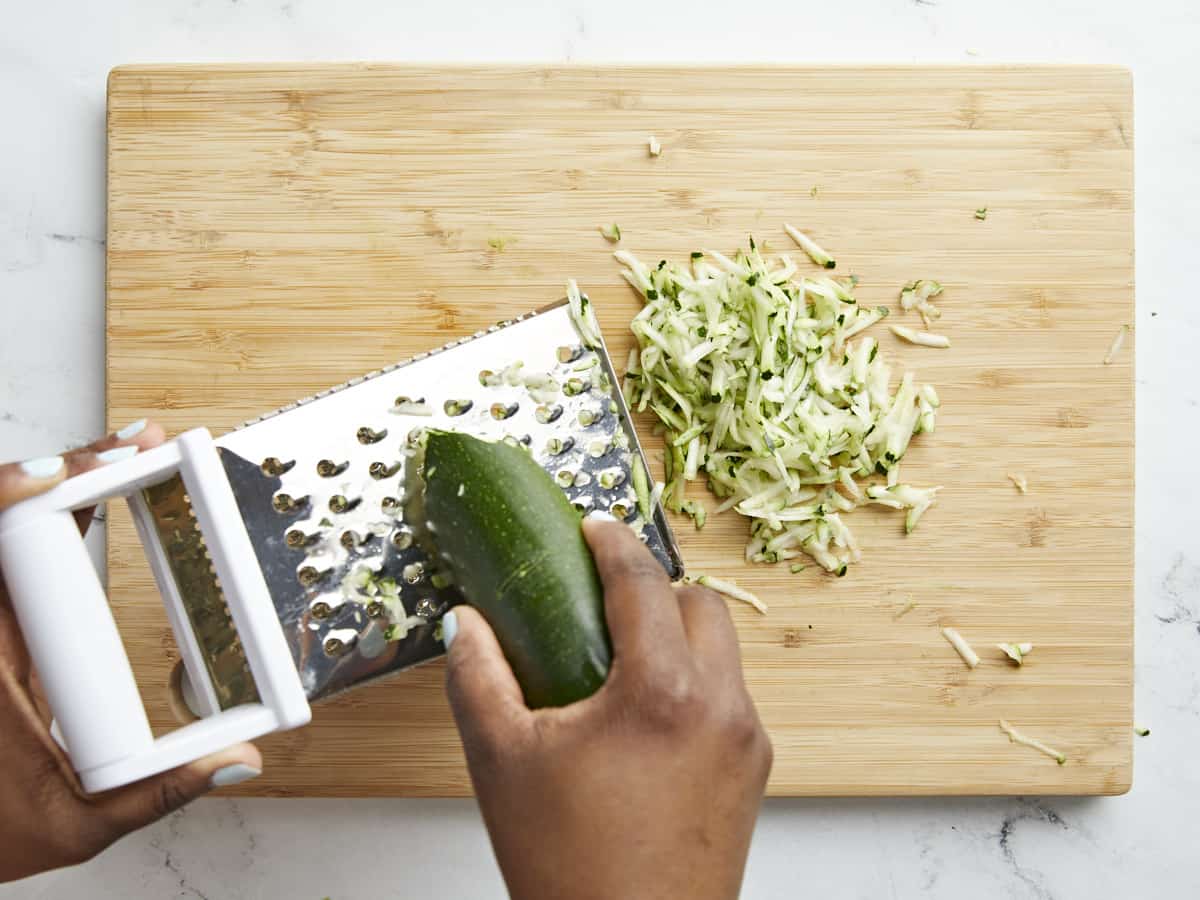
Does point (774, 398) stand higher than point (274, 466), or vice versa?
point (274, 466)

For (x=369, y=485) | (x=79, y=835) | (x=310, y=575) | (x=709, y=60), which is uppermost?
(x=709, y=60)

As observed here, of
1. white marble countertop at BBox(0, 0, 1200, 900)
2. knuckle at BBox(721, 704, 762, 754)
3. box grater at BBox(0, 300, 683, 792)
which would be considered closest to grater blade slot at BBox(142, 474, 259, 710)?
box grater at BBox(0, 300, 683, 792)

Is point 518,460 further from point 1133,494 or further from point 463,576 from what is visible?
point 1133,494

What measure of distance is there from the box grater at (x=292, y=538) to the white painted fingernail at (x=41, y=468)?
35 millimetres

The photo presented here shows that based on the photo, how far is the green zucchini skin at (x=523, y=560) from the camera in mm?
1429

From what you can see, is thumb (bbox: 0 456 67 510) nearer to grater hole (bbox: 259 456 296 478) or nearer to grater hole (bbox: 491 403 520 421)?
grater hole (bbox: 259 456 296 478)

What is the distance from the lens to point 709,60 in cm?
205

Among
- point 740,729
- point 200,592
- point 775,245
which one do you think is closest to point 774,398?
point 775,245

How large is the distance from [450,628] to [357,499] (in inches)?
12.0

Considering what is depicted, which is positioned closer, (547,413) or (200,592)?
(200,592)

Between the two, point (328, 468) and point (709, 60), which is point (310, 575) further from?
point (709, 60)

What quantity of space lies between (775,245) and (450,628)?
98 cm

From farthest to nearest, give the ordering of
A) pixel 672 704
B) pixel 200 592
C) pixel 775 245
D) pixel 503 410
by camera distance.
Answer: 1. pixel 775 245
2. pixel 503 410
3. pixel 200 592
4. pixel 672 704

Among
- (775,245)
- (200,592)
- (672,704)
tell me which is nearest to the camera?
→ (672,704)
